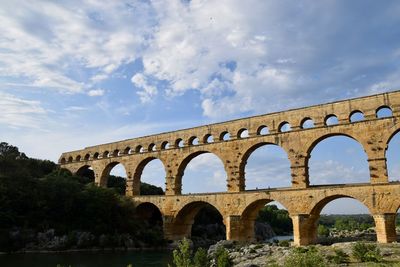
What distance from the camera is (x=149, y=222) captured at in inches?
1566

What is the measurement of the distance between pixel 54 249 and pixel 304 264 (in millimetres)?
24882

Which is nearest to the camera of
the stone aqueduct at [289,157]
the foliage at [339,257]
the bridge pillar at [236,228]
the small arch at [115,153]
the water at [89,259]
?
the foliage at [339,257]

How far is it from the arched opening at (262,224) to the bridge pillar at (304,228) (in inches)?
97.5

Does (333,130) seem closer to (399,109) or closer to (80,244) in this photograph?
(399,109)

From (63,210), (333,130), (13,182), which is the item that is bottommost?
(63,210)

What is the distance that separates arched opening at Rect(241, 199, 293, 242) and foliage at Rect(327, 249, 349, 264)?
32.7ft

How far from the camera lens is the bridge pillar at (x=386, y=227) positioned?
23.5m

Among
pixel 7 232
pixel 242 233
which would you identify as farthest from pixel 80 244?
pixel 242 233

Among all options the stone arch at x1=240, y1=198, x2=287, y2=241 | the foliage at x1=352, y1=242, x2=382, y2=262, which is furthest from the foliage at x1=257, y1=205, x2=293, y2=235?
the foliage at x1=352, y1=242, x2=382, y2=262

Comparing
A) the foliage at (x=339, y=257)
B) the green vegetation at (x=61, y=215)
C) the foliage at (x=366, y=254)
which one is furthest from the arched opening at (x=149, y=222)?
the foliage at (x=366, y=254)

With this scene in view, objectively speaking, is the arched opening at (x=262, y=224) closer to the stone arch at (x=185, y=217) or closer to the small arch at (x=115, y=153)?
the stone arch at (x=185, y=217)

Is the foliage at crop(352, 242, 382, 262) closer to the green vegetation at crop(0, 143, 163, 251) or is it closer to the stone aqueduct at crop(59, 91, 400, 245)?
the stone aqueduct at crop(59, 91, 400, 245)

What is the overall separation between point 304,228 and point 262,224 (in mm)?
29864

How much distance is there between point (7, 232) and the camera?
94.9 feet
